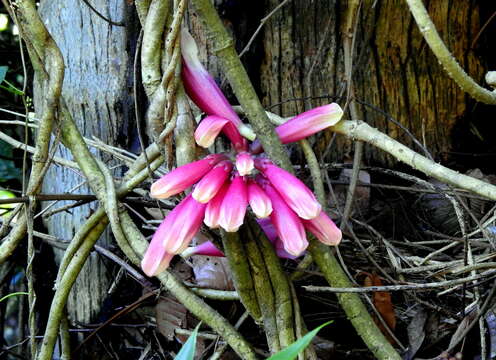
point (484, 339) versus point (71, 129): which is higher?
point (71, 129)

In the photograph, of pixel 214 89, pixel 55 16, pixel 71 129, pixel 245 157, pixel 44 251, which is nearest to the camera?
pixel 245 157

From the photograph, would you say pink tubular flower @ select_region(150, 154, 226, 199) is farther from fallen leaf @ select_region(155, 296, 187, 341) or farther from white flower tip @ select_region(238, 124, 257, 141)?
fallen leaf @ select_region(155, 296, 187, 341)

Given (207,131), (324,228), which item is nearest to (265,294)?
(324,228)

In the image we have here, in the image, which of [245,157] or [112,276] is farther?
[112,276]

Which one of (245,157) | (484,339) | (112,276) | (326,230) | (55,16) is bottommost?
(484,339)

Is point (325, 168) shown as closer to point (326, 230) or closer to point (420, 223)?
point (420, 223)

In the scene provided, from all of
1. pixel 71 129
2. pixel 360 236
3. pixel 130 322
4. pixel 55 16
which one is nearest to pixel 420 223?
pixel 360 236

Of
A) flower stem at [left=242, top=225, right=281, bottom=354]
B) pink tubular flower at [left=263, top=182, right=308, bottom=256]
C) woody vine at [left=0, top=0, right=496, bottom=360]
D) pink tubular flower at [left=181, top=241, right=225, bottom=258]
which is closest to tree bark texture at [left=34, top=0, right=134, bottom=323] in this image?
woody vine at [left=0, top=0, right=496, bottom=360]
